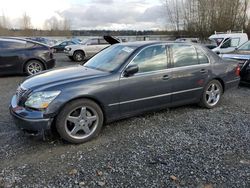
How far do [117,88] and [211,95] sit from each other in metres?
2.42

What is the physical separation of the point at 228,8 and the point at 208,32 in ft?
9.60

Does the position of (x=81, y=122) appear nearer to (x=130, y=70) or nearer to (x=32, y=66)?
(x=130, y=70)

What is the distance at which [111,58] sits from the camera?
4602 millimetres

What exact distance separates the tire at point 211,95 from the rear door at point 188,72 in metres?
0.17

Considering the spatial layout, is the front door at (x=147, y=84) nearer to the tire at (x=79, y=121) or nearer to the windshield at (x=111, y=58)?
the windshield at (x=111, y=58)

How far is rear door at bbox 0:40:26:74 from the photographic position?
9031 mm

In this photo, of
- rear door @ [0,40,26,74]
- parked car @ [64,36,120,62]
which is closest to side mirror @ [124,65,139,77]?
rear door @ [0,40,26,74]

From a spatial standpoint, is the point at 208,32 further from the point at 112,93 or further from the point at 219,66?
the point at 112,93

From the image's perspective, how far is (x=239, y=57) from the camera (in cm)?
777

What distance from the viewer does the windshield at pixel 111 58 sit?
14.2 ft

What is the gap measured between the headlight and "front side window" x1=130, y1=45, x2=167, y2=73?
1.46 metres

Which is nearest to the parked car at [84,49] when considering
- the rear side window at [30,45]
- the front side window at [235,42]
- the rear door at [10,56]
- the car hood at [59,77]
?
the rear side window at [30,45]

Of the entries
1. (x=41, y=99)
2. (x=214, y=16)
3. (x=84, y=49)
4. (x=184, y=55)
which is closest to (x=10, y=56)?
(x=41, y=99)

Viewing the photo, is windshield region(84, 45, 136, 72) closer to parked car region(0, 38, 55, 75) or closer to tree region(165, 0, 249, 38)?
parked car region(0, 38, 55, 75)
